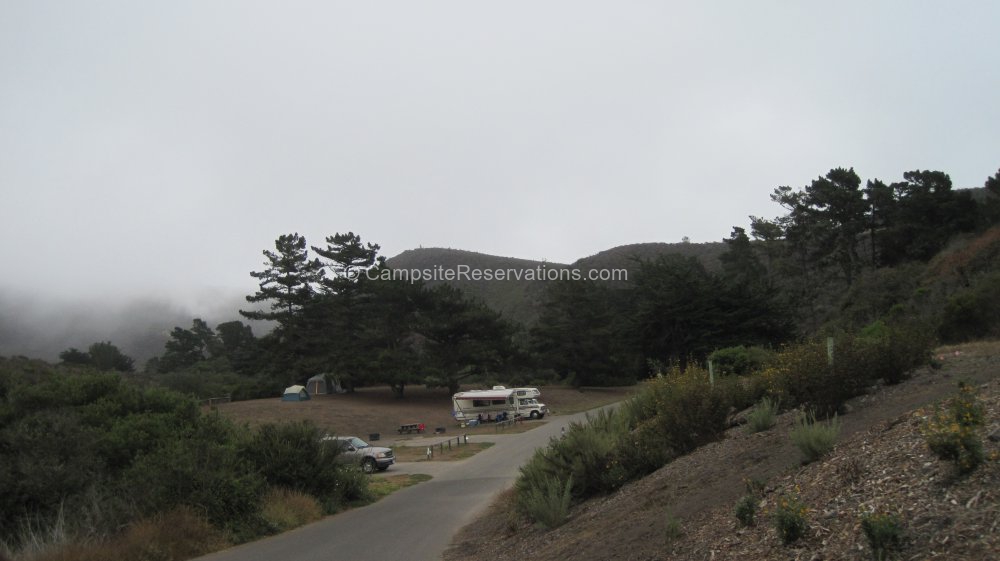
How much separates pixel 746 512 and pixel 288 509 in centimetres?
1298

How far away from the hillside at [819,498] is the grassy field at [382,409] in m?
34.6

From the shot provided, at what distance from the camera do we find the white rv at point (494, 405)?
168ft

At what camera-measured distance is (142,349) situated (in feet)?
604

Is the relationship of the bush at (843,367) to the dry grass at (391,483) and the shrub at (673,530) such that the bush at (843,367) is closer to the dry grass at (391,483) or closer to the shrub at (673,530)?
the shrub at (673,530)

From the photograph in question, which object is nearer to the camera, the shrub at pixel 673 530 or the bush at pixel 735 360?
the shrub at pixel 673 530

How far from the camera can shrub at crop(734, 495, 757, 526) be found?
5961mm

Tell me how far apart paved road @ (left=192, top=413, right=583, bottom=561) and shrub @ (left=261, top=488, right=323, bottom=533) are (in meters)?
0.35

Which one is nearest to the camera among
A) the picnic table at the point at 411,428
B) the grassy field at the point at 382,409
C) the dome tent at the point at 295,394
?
the grassy field at the point at 382,409

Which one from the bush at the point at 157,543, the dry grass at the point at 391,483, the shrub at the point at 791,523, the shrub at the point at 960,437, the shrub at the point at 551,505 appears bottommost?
the dry grass at the point at 391,483

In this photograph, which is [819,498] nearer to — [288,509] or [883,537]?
[883,537]

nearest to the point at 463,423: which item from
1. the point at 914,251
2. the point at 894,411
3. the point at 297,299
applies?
the point at 297,299

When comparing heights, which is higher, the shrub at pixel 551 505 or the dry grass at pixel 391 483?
the shrub at pixel 551 505

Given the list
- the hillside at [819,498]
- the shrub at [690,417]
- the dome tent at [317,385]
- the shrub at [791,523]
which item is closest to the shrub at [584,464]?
the hillside at [819,498]

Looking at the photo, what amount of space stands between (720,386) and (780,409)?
1.54m
